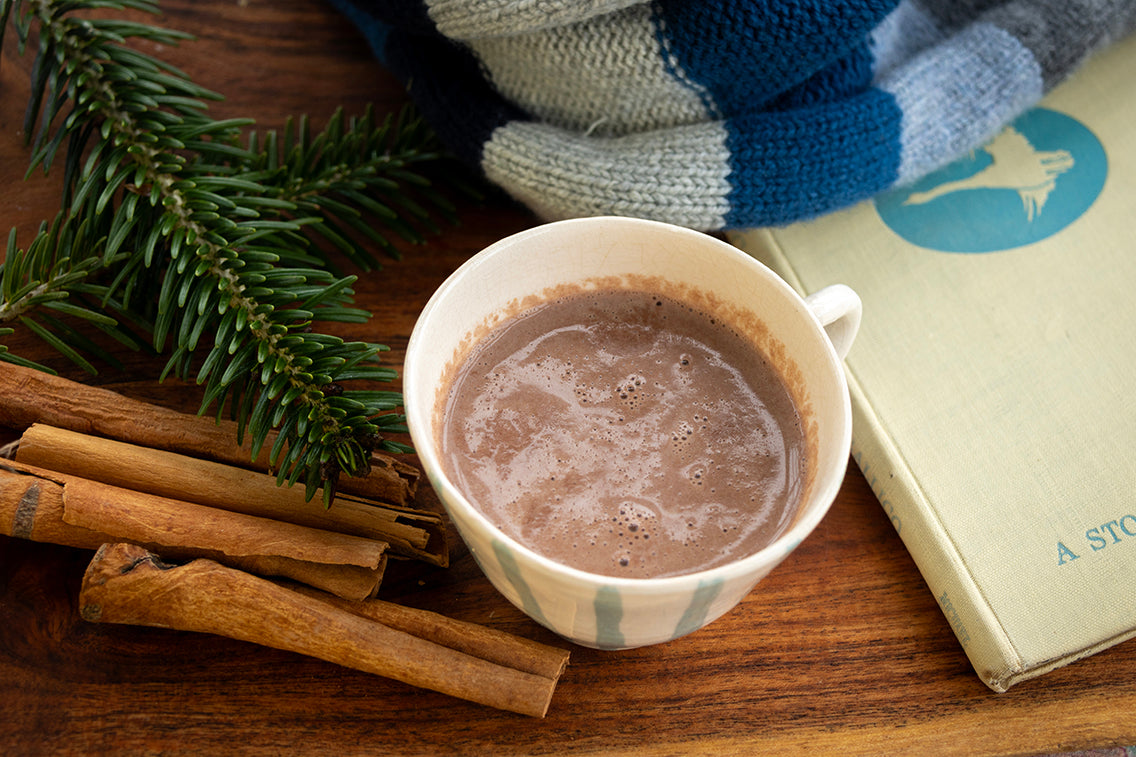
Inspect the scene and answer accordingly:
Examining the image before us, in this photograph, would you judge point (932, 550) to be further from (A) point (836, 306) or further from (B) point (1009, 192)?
(B) point (1009, 192)

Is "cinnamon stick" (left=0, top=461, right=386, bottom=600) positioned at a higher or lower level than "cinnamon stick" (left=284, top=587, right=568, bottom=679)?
higher

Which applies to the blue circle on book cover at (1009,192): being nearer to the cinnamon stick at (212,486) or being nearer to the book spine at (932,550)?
the book spine at (932,550)

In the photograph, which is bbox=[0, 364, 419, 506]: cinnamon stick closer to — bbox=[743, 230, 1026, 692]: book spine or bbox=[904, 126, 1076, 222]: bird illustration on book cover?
bbox=[743, 230, 1026, 692]: book spine

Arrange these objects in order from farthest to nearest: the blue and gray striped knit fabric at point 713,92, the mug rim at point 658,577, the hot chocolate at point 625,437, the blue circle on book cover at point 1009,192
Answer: the blue circle on book cover at point 1009,192
the blue and gray striped knit fabric at point 713,92
the hot chocolate at point 625,437
the mug rim at point 658,577

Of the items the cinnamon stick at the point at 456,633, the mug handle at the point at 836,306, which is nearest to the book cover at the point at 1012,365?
the mug handle at the point at 836,306

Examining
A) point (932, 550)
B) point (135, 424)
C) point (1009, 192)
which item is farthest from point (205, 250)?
point (1009, 192)

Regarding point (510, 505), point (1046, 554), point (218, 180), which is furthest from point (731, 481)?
point (218, 180)

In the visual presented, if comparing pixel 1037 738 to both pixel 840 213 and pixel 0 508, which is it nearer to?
pixel 840 213

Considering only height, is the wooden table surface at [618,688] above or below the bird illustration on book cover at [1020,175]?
below

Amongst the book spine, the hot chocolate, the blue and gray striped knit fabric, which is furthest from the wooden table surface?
the blue and gray striped knit fabric
